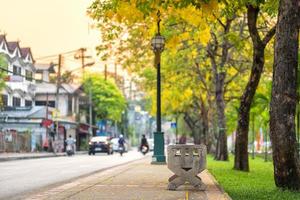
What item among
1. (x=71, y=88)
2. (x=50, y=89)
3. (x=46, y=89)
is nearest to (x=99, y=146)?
(x=46, y=89)

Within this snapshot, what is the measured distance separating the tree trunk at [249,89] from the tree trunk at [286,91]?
5.40 meters

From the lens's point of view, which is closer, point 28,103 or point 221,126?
point 221,126

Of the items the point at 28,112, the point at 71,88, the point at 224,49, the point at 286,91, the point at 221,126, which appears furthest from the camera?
the point at 71,88

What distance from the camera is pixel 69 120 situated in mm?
73875

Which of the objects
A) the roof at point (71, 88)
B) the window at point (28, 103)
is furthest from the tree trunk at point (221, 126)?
the roof at point (71, 88)

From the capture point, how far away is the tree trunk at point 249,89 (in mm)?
17984

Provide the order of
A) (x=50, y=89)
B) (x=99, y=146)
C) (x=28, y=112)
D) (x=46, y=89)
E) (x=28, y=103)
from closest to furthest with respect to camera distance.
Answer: (x=99, y=146) < (x=28, y=112) < (x=28, y=103) < (x=46, y=89) < (x=50, y=89)

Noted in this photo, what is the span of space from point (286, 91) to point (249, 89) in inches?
296

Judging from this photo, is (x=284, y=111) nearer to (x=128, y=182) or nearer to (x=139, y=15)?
(x=128, y=182)

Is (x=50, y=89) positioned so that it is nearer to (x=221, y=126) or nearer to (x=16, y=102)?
(x=16, y=102)

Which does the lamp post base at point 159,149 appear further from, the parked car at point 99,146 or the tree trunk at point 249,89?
the parked car at point 99,146

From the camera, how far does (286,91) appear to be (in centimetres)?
1234

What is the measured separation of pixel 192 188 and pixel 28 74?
55035 mm

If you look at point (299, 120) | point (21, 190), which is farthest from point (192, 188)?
point (299, 120)
